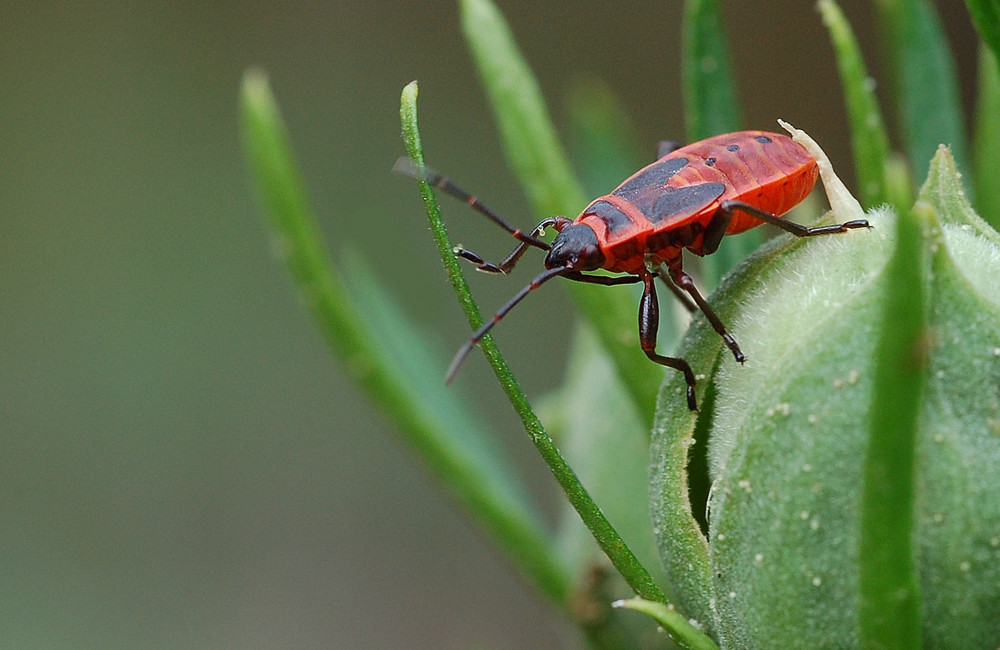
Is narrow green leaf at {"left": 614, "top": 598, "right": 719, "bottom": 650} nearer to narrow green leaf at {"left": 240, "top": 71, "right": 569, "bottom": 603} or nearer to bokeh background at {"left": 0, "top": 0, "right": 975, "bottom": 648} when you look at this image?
narrow green leaf at {"left": 240, "top": 71, "right": 569, "bottom": 603}

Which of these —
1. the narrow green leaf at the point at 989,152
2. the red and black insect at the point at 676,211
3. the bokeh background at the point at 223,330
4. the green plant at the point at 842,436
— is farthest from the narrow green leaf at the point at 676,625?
the bokeh background at the point at 223,330

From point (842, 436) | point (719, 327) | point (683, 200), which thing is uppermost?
point (683, 200)

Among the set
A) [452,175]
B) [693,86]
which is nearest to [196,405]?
[452,175]

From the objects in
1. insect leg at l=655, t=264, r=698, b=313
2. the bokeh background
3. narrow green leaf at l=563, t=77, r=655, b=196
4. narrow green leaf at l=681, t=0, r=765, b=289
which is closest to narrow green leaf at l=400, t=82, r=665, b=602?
insect leg at l=655, t=264, r=698, b=313

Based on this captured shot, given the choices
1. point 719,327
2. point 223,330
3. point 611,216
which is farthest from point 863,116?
point 223,330

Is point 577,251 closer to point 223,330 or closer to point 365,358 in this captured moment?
point 365,358

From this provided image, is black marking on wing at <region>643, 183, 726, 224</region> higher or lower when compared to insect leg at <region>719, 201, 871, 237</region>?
higher
